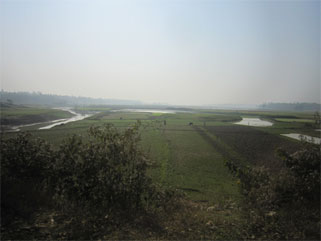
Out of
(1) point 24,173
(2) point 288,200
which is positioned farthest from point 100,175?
(2) point 288,200

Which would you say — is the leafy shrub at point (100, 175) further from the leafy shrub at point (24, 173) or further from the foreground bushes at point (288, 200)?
the foreground bushes at point (288, 200)

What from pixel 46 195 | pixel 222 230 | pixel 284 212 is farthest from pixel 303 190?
pixel 46 195

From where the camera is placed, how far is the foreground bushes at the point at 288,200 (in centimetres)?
570

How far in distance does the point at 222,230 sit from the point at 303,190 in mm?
3626

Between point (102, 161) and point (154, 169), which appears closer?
point (102, 161)

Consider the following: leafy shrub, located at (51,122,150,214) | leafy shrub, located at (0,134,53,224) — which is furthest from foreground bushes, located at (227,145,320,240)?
leafy shrub, located at (0,134,53,224)

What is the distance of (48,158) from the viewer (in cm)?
713

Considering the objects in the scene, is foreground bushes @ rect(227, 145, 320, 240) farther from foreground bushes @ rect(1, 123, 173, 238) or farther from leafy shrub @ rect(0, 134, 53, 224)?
leafy shrub @ rect(0, 134, 53, 224)

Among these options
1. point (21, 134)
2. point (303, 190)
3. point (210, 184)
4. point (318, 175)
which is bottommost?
point (210, 184)

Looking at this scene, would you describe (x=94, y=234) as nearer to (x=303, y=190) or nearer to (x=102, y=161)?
(x=102, y=161)

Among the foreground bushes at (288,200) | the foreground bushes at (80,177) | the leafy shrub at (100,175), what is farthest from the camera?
the leafy shrub at (100,175)

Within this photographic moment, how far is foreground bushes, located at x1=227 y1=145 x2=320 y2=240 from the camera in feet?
18.7

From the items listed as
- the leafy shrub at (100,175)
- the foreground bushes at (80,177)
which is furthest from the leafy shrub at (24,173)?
the leafy shrub at (100,175)

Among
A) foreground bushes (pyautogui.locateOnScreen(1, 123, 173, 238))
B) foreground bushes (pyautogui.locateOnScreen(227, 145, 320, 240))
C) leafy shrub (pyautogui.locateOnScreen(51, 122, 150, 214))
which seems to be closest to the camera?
foreground bushes (pyautogui.locateOnScreen(227, 145, 320, 240))
